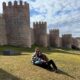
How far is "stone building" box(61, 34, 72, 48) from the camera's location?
243 ft

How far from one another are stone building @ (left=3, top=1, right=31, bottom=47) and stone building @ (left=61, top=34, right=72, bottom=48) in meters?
33.6

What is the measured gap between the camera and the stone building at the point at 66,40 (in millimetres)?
74125

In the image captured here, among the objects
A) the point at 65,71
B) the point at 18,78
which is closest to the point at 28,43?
the point at 65,71

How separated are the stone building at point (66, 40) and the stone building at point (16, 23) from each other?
33.6m

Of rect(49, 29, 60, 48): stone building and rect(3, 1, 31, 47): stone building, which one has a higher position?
rect(3, 1, 31, 47): stone building

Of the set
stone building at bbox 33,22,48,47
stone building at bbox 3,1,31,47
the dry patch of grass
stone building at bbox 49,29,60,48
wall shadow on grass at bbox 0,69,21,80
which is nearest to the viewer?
wall shadow on grass at bbox 0,69,21,80

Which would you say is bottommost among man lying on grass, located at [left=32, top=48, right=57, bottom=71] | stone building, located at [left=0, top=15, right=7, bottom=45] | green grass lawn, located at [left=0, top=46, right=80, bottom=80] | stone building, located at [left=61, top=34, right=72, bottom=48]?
stone building, located at [left=61, top=34, right=72, bottom=48]

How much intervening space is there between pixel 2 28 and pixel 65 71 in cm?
2136

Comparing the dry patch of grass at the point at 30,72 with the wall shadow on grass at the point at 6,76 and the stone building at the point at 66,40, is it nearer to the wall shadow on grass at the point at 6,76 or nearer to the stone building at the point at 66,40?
the wall shadow on grass at the point at 6,76

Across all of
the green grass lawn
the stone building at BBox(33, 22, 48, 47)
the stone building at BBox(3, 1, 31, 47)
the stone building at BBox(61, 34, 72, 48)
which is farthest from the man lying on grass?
the stone building at BBox(61, 34, 72, 48)

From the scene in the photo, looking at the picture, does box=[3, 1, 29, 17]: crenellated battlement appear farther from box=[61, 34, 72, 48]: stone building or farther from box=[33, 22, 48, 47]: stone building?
box=[61, 34, 72, 48]: stone building

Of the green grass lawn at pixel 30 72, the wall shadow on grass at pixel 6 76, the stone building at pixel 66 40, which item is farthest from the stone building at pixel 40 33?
the wall shadow on grass at pixel 6 76

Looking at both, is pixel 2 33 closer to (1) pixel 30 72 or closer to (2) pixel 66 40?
(1) pixel 30 72

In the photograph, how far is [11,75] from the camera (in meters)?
17.4
